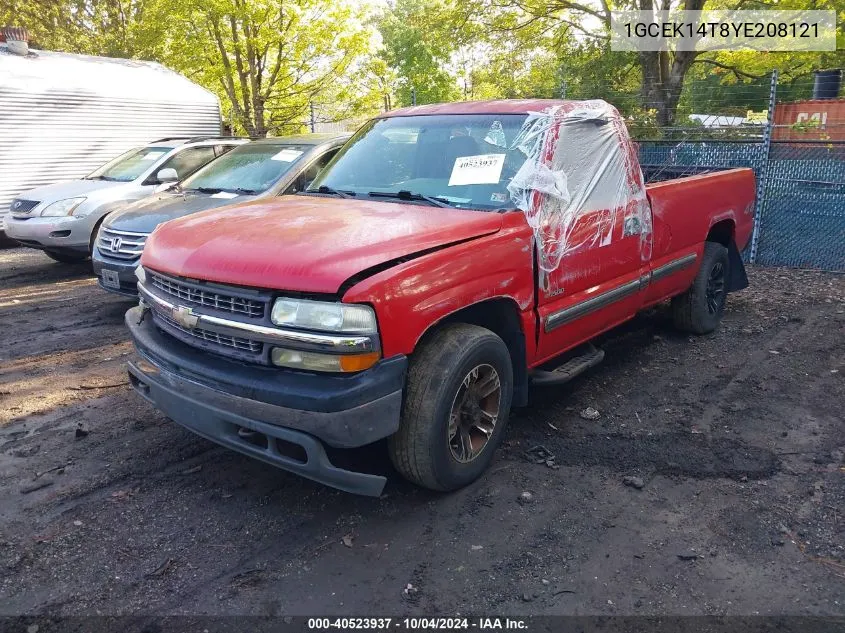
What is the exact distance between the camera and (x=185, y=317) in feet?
11.0

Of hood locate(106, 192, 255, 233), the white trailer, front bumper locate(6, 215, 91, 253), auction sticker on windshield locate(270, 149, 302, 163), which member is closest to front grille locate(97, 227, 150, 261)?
hood locate(106, 192, 255, 233)

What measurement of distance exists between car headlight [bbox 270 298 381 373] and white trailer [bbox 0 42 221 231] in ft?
33.0

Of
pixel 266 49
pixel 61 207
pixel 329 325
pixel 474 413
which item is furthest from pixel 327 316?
pixel 266 49

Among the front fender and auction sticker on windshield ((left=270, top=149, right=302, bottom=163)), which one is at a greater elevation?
auction sticker on windshield ((left=270, top=149, right=302, bottom=163))

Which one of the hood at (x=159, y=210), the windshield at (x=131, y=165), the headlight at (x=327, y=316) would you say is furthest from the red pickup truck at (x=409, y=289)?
the windshield at (x=131, y=165)

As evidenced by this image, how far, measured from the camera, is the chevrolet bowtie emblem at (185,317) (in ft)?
10.8

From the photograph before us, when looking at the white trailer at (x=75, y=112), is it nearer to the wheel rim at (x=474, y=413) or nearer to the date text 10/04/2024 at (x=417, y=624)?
the wheel rim at (x=474, y=413)

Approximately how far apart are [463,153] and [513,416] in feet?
5.81

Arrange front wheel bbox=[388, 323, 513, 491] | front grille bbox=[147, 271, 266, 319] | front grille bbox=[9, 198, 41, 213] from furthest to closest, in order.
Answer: front grille bbox=[9, 198, 41, 213], front wheel bbox=[388, 323, 513, 491], front grille bbox=[147, 271, 266, 319]

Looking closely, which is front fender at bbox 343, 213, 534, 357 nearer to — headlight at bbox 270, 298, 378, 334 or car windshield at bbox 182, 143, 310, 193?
headlight at bbox 270, 298, 378, 334

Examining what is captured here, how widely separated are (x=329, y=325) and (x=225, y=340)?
634mm

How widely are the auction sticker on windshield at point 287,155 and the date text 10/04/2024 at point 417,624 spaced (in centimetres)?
554

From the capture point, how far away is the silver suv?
859cm

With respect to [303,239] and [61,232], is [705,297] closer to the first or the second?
[303,239]
